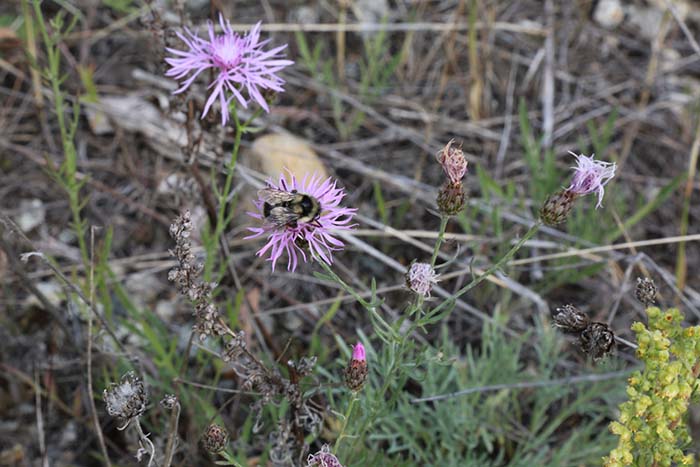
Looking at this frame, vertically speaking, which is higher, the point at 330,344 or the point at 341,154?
the point at 341,154

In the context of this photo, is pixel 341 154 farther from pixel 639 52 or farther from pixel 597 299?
pixel 639 52

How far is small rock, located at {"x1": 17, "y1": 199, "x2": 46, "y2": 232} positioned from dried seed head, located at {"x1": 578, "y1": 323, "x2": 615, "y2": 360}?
2.16m

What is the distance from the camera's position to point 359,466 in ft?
6.21

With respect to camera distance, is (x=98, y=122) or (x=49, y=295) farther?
(x=98, y=122)

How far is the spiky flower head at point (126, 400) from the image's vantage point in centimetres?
147

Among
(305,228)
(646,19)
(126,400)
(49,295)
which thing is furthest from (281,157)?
(646,19)

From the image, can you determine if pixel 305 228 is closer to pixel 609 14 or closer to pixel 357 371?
pixel 357 371

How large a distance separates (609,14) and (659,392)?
9.32 feet

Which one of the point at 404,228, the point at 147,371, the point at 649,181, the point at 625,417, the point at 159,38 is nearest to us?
the point at 625,417

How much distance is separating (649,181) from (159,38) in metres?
2.18

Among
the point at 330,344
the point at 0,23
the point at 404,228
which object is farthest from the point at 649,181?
the point at 0,23

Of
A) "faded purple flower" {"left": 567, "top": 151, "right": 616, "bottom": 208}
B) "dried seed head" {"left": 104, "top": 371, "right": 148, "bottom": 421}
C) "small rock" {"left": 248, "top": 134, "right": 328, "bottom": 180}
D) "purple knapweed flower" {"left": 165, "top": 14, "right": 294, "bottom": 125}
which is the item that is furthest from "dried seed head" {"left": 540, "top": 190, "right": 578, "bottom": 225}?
"small rock" {"left": 248, "top": 134, "right": 328, "bottom": 180}

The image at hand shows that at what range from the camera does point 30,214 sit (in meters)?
2.97

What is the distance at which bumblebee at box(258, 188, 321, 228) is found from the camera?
154 cm
